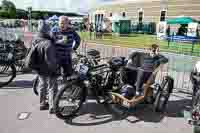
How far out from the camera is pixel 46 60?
426 cm

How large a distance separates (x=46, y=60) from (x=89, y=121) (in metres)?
1.26

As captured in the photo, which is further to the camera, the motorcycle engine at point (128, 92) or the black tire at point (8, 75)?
the black tire at point (8, 75)

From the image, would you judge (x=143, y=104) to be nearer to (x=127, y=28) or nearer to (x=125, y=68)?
(x=125, y=68)

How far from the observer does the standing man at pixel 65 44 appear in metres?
5.02

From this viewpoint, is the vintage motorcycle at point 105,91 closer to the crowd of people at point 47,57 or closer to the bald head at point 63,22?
the crowd of people at point 47,57

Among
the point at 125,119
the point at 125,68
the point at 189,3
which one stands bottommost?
the point at 125,119

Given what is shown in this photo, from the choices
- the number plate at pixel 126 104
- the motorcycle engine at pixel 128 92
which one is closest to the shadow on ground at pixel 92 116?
the number plate at pixel 126 104

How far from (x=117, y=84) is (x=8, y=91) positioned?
8.49 ft

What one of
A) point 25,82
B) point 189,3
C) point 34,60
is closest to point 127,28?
point 189,3

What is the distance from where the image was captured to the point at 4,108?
4.85 meters

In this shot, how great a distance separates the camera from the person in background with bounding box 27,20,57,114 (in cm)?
425

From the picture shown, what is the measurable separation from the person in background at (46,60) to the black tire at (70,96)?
22 cm

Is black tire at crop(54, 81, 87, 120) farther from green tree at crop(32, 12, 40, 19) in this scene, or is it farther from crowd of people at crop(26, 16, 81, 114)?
green tree at crop(32, 12, 40, 19)

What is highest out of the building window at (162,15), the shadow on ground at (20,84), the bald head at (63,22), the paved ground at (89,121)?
the building window at (162,15)
